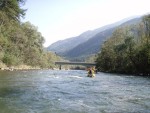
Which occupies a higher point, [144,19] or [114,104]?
[144,19]

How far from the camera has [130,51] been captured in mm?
88188

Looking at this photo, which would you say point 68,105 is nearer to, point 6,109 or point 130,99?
point 6,109

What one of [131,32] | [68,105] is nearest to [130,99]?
[68,105]

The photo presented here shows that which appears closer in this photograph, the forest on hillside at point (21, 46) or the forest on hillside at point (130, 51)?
the forest on hillside at point (130, 51)

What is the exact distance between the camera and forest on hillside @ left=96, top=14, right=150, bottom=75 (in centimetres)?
8025

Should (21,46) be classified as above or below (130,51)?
above

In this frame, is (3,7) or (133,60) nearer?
(3,7)

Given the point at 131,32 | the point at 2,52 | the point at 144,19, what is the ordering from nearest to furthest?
the point at 144,19 < the point at 131,32 < the point at 2,52

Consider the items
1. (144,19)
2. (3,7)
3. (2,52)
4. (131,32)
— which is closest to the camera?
(3,7)

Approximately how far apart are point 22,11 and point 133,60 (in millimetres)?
45931

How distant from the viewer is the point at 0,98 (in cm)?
2511

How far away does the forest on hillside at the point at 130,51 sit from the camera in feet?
263

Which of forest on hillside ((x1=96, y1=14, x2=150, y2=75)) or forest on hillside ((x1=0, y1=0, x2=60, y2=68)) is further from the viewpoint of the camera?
forest on hillside ((x1=0, y1=0, x2=60, y2=68))

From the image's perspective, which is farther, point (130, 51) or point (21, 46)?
point (21, 46)
